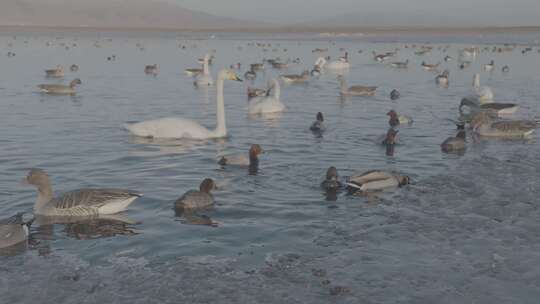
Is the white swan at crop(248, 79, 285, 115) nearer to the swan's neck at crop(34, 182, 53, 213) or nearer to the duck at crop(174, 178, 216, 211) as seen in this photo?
the duck at crop(174, 178, 216, 211)

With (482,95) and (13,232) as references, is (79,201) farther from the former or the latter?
(482,95)

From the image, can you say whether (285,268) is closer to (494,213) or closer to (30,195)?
(494,213)

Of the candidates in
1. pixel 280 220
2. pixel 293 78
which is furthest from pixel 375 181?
pixel 293 78

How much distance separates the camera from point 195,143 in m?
17.2

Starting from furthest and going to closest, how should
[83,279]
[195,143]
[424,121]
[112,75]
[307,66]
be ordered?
1. [307,66]
2. [112,75]
3. [424,121]
4. [195,143]
5. [83,279]

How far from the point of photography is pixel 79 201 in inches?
413

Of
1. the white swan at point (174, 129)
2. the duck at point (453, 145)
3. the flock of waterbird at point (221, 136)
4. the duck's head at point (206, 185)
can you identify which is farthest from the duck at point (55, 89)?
the duck's head at point (206, 185)

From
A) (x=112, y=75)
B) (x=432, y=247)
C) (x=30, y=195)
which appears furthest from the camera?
(x=112, y=75)

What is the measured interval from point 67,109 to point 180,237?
51.6 ft

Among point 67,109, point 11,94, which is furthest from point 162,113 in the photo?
point 11,94

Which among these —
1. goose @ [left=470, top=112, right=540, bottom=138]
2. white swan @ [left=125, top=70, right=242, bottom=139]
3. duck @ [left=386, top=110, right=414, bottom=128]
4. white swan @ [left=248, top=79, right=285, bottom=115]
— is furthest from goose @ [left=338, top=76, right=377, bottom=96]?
white swan @ [left=125, top=70, right=242, bottom=139]

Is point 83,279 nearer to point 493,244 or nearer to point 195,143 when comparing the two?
point 493,244

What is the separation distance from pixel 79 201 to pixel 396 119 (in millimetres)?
12309

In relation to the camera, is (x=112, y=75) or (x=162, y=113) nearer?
(x=162, y=113)
